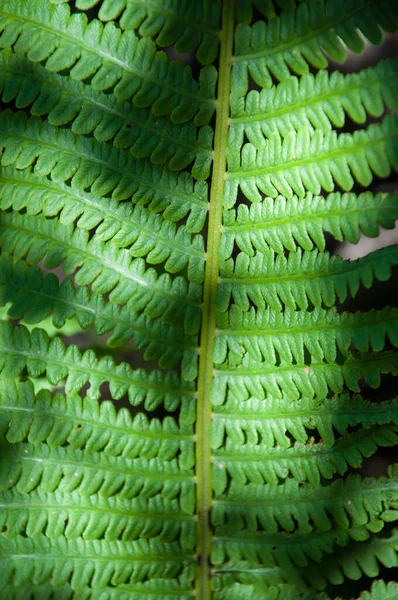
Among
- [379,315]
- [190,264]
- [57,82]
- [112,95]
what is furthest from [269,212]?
[57,82]

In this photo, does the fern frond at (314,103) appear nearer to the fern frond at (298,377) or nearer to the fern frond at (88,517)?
the fern frond at (298,377)

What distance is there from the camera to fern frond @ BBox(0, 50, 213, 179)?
1.41m

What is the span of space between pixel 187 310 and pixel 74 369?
1.00ft

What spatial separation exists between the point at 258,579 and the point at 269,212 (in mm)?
889

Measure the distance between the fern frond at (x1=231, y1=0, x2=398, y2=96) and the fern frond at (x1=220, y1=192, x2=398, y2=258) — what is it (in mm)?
275

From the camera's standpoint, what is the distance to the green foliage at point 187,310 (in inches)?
54.6

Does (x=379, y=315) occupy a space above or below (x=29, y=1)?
below

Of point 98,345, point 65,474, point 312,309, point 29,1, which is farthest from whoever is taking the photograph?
point 98,345

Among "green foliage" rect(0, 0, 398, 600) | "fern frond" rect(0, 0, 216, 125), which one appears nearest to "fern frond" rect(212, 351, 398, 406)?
"green foliage" rect(0, 0, 398, 600)

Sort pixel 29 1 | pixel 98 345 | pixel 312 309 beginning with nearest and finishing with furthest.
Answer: pixel 29 1 < pixel 312 309 < pixel 98 345

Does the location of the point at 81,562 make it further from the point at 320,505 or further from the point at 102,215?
the point at 102,215

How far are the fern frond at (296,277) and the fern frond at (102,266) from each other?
0.32 feet

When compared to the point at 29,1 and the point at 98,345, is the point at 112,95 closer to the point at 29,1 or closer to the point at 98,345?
the point at 29,1

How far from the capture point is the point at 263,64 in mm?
1395
